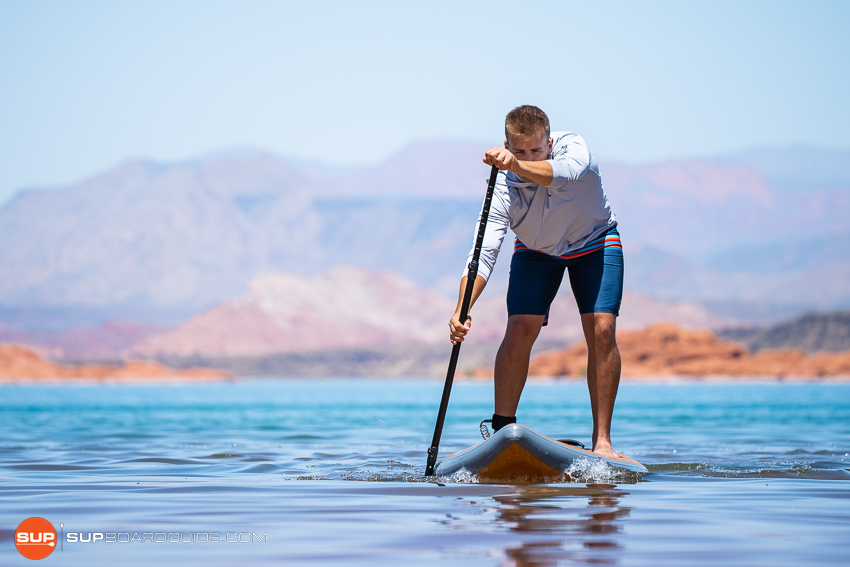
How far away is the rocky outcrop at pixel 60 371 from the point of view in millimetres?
115938

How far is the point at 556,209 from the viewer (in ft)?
19.4

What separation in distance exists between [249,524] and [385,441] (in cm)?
691

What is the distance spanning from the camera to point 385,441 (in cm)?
1133

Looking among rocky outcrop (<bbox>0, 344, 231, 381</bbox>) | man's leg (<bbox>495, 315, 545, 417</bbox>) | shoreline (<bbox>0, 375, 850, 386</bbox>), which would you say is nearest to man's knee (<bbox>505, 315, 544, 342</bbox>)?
man's leg (<bbox>495, 315, 545, 417</bbox>)

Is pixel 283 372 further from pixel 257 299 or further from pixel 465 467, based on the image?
pixel 465 467

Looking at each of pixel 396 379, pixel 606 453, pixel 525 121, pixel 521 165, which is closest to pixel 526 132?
pixel 525 121

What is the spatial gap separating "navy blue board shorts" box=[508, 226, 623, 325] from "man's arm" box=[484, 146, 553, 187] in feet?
2.92

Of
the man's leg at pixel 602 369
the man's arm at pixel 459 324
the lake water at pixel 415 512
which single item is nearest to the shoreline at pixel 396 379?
the lake water at pixel 415 512

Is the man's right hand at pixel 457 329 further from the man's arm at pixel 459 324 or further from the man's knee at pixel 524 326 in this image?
the man's knee at pixel 524 326

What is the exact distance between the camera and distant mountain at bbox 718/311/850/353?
118438 mm

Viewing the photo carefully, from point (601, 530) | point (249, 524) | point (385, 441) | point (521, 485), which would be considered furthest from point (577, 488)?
point (385, 441)

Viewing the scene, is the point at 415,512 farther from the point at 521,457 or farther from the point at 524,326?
the point at 524,326

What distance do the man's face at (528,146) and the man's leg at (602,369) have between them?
1.13 meters

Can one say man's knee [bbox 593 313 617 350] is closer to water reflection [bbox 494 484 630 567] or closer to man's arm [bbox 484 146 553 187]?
water reflection [bbox 494 484 630 567]
